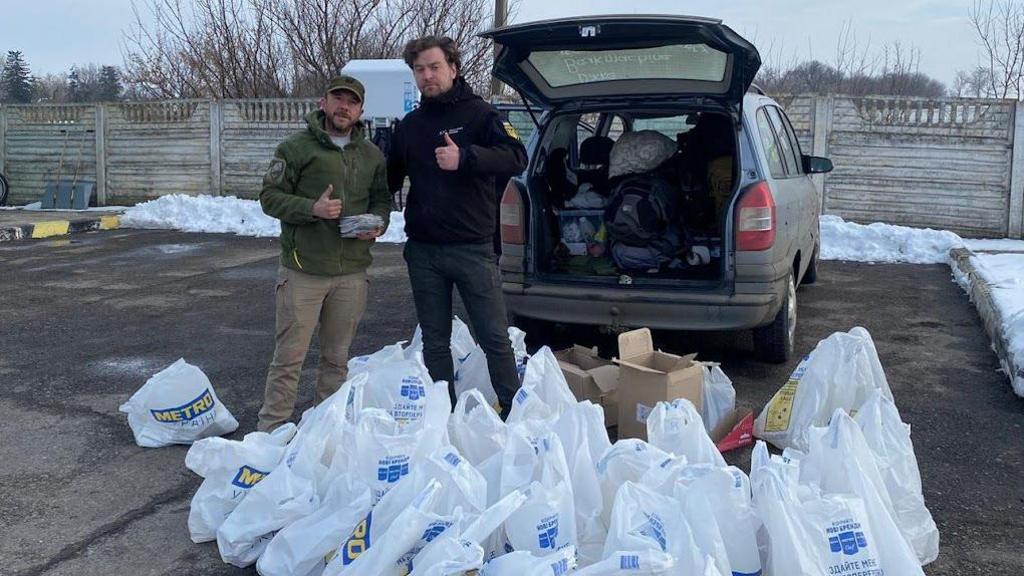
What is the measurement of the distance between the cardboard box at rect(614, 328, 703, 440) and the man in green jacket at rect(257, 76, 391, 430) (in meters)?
1.37

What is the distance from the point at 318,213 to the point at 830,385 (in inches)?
95.9

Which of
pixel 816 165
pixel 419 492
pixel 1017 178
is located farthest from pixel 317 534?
pixel 1017 178

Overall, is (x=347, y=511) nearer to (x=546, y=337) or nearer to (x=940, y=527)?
(x=940, y=527)

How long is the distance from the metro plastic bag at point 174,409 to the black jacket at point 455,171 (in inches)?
53.1

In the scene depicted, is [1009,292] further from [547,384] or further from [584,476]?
[584,476]

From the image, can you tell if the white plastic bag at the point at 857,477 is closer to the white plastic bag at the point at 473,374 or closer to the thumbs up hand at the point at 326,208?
the white plastic bag at the point at 473,374

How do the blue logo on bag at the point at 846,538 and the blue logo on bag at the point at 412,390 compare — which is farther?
the blue logo on bag at the point at 412,390

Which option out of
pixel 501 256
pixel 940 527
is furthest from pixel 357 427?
pixel 501 256

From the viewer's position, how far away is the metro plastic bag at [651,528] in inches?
100

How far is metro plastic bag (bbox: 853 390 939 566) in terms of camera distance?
10.6 ft

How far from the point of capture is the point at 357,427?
325 centimetres

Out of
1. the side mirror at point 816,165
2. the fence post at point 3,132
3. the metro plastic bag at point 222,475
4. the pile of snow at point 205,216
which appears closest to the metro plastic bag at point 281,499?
the metro plastic bag at point 222,475

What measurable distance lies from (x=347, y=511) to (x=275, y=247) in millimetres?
9425

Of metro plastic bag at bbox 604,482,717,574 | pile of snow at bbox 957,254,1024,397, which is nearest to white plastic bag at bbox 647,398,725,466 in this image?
metro plastic bag at bbox 604,482,717,574
